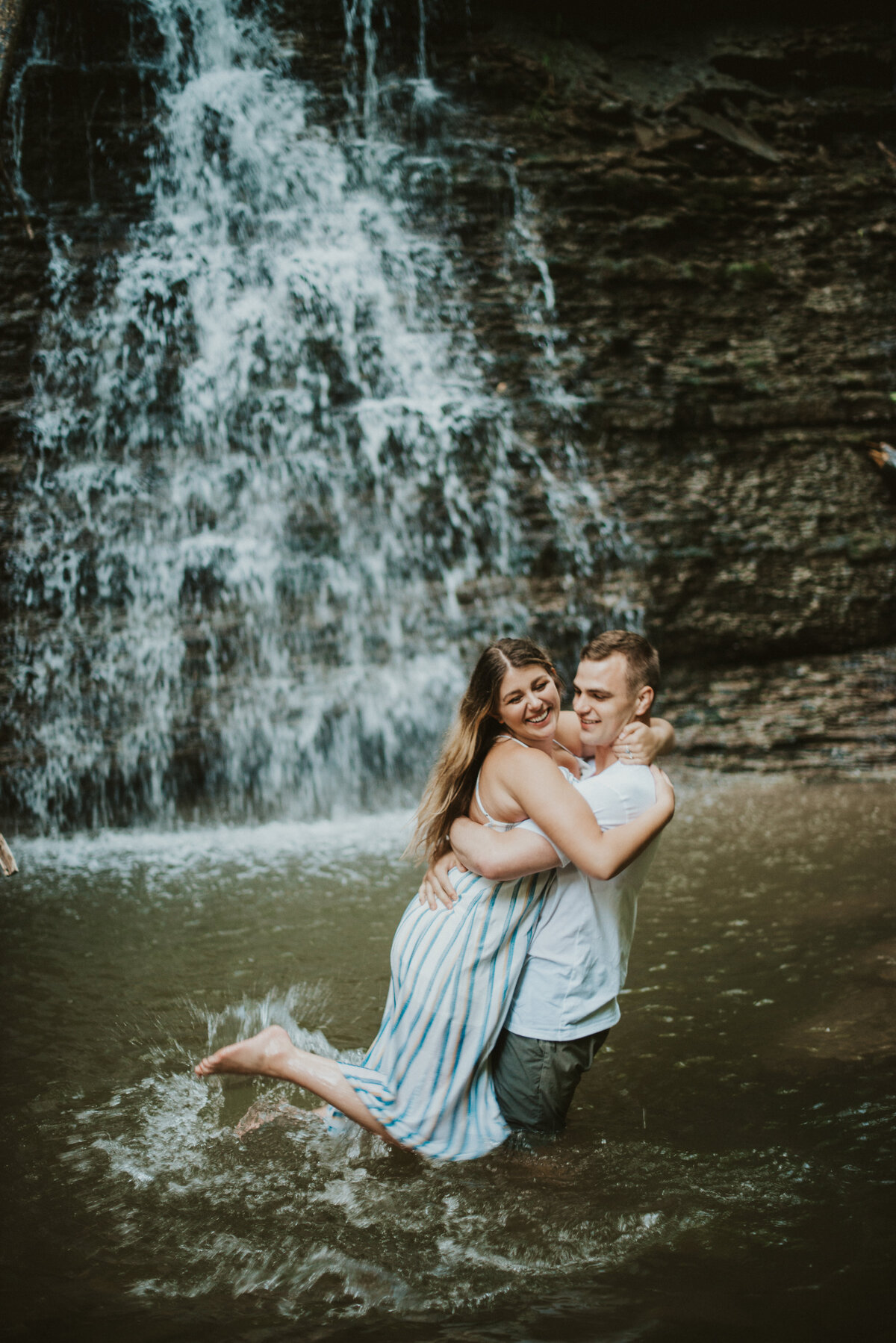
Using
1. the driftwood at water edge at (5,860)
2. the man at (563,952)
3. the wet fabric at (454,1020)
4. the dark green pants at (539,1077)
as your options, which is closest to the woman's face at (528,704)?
the man at (563,952)

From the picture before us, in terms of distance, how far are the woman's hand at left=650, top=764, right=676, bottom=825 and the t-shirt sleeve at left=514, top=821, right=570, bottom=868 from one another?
295mm

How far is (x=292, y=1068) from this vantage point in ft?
9.17

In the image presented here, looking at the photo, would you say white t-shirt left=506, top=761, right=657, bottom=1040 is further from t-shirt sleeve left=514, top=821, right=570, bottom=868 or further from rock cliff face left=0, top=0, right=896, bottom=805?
rock cliff face left=0, top=0, right=896, bottom=805

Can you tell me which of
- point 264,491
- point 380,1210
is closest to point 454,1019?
point 380,1210

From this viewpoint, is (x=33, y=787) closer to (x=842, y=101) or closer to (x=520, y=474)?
(x=520, y=474)

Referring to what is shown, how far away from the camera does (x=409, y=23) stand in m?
10.9

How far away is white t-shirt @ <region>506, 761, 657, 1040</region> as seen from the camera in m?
2.58

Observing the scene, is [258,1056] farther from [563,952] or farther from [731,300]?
[731,300]

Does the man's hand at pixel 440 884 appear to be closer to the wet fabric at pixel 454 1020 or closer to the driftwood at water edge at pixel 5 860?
the wet fabric at pixel 454 1020

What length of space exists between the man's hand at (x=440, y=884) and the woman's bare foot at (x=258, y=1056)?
0.62 m

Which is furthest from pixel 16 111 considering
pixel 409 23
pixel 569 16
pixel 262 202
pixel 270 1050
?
pixel 270 1050

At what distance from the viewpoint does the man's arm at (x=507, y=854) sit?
2.51 meters

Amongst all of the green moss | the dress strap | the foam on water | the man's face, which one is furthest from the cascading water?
the man's face

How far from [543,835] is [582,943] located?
0.35 m
